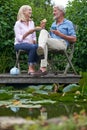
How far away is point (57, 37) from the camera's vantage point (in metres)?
6.96

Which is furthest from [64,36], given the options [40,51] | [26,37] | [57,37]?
[26,37]

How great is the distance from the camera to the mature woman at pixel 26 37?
22.5 feet

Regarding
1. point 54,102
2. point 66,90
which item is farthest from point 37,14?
Answer: point 54,102

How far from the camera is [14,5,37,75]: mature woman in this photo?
6863 mm

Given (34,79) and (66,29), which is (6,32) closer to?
(66,29)

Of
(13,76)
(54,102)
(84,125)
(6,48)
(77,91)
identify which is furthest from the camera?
(6,48)

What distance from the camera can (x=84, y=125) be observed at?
213cm

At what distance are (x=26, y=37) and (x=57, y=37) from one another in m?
0.44

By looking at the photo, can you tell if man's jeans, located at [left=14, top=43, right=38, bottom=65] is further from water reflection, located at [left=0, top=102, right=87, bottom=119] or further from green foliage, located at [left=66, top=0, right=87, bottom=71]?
green foliage, located at [left=66, top=0, right=87, bottom=71]

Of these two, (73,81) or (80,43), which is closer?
(73,81)

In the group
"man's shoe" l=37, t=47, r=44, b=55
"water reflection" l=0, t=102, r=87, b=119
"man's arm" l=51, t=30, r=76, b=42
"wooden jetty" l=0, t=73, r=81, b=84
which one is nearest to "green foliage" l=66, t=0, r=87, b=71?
"man's arm" l=51, t=30, r=76, b=42

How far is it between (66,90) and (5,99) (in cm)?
82

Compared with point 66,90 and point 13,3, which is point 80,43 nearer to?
point 13,3

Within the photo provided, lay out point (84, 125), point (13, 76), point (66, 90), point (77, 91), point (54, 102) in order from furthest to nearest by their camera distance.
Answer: point (13, 76), point (66, 90), point (77, 91), point (54, 102), point (84, 125)
